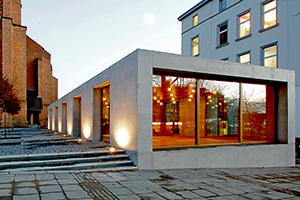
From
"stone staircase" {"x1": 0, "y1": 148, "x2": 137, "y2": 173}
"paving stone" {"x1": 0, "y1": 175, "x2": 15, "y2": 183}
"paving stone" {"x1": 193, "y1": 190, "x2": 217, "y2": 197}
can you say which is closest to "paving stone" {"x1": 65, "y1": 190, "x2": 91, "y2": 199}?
"paving stone" {"x1": 0, "y1": 175, "x2": 15, "y2": 183}

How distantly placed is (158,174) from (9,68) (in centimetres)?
2989

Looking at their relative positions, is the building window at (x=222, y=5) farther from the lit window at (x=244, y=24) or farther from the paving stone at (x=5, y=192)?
the paving stone at (x=5, y=192)

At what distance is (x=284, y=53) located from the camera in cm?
1498

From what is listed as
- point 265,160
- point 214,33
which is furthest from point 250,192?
point 214,33

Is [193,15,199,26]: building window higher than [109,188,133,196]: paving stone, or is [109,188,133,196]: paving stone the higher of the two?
[193,15,199,26]: building window

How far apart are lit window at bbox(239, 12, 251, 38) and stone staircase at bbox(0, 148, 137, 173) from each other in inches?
557

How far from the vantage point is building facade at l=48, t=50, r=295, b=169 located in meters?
7.89

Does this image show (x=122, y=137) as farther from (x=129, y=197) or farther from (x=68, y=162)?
(x=129, y=197)

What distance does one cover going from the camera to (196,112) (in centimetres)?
925

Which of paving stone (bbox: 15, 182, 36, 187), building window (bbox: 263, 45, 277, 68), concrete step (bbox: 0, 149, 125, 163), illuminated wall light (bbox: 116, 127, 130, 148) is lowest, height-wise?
paving stone (bbox: 15, 182, 36, 187)

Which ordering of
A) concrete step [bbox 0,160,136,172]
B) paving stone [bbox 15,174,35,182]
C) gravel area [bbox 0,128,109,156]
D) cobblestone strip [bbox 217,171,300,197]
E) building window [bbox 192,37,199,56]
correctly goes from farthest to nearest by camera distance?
building window [bbox 192,37,199,56], gravel area [bbox 0,128,109,156], concrete step [bbox 0,160,136,172], cobblestone strip [bbox 217,171,300,197], paving stone [bbox 15,174,35,182]

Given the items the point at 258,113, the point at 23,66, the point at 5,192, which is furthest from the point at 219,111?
the point at 23,66

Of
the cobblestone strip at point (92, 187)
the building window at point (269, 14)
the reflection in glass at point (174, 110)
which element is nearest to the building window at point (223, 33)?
the building window at point (269, 14)

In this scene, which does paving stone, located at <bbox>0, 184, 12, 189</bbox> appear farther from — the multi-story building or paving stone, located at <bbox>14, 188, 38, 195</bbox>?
the multi-story building
